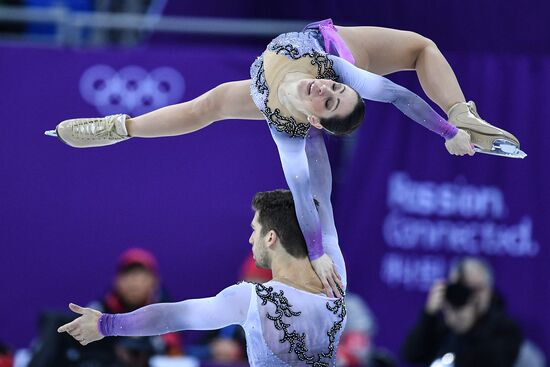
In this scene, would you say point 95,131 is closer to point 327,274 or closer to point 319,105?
point 319,105

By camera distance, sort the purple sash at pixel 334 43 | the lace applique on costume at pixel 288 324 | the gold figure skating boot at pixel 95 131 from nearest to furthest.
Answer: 1. the lace applique on costume at pixel 288 324
2. the purple sash at pixel 334 43
3. the gold figure skating boot at pixel 95 131

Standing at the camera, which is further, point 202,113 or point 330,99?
point 202,113

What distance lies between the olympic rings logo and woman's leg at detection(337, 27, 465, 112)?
3.75 m

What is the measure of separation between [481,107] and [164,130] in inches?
149

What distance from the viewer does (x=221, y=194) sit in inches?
377

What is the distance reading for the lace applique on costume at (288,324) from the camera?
197 inches

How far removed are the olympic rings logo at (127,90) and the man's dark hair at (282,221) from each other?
4.18 meters

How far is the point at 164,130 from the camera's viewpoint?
5.87 metres

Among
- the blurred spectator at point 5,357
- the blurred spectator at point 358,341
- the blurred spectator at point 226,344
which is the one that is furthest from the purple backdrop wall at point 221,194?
the blurred spectator at point 5,357

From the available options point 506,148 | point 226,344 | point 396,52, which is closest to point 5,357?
point 226,344

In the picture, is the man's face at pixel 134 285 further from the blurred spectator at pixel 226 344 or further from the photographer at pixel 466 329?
the photographer at pixel 466 329

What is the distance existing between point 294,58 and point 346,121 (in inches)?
17.8

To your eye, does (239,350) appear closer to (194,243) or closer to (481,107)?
(194,243)

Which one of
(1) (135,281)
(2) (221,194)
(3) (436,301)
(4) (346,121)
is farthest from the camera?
(2) (221,194)
